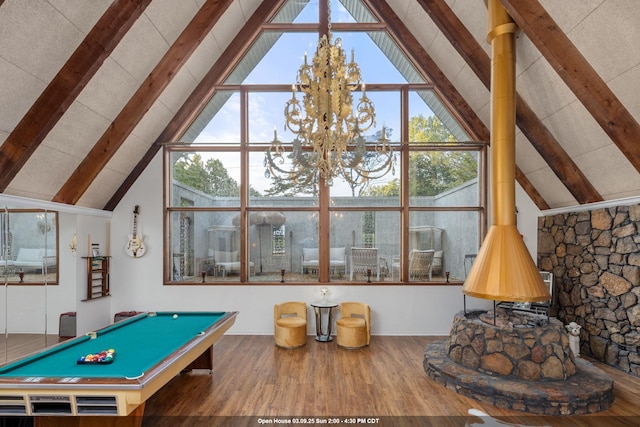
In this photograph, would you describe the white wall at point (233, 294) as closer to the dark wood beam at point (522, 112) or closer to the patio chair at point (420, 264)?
the patio chair at point (420, 264)

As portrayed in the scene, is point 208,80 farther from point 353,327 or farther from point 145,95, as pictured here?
point 353,327

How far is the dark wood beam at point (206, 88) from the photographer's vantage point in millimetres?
6246

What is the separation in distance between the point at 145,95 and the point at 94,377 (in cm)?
401

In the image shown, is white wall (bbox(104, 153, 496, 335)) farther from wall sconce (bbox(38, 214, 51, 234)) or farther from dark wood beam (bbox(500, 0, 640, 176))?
dark wood beam (bbox(500, 0, 640, 176))

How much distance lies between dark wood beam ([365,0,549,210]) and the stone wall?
30.1 inches

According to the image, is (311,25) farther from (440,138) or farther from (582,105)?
(582,105)

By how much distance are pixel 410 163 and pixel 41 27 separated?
5512 millimetres

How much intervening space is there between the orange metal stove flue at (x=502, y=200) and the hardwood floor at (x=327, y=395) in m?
1.29

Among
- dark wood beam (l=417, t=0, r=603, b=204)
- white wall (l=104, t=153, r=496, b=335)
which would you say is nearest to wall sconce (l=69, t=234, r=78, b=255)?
white wall (l=104, t=153, r=496, b=335)

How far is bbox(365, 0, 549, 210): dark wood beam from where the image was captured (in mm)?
6078

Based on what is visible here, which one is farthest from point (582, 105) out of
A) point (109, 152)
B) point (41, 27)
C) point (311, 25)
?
point (109, 152)

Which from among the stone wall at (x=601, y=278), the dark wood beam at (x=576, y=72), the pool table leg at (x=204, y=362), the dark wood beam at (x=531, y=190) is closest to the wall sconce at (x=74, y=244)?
the pool table leg at (x=204, y=362)

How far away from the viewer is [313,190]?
6469 millimetres

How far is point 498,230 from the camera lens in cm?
421
